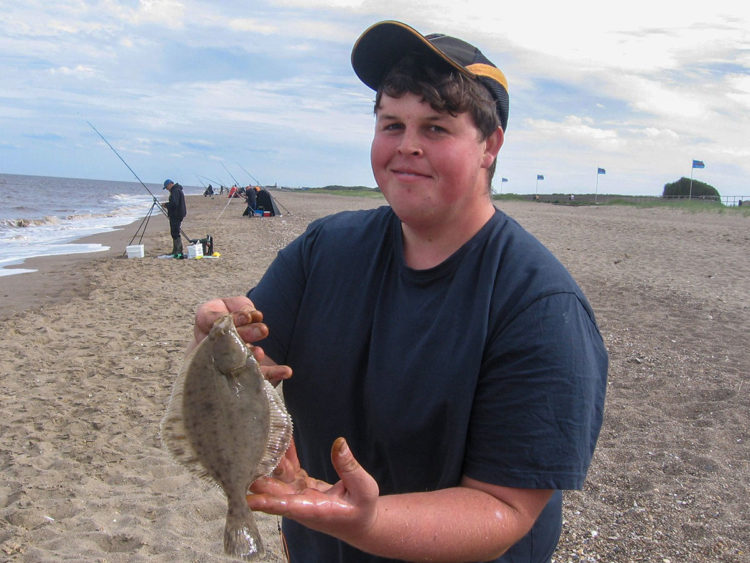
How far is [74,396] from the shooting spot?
6441 millimetres

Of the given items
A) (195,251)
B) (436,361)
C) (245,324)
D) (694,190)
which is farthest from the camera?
(694,190)

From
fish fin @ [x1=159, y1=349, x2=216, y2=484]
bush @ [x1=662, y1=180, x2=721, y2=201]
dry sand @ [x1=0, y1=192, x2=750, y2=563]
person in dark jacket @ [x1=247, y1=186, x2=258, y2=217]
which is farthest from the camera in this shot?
bush @ [x1=662, y1=180, x2=721, y2=201]

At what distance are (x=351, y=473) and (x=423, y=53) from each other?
53.2 inches

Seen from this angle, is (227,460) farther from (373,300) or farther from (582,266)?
(582,266)

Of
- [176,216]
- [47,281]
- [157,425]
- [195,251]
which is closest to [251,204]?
[176,216]

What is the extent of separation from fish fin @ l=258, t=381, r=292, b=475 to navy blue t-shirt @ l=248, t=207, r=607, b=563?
90 millimetres

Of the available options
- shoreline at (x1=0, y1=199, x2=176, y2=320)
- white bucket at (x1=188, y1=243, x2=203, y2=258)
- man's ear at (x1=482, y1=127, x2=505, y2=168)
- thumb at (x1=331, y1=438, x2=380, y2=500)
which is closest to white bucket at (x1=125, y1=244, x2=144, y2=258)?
shoreline at (x1=0, y1=199, x2=176, y2=320)

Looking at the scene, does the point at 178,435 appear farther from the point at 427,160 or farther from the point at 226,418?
the point at 427,160

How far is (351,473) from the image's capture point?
4.73ft

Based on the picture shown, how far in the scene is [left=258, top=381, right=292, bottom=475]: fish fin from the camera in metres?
1.96

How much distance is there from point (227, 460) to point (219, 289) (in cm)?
1054

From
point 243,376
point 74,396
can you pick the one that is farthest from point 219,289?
point 243,376

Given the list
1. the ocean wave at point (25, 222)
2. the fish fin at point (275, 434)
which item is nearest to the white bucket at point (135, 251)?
the ocean wave at point (25, 222)

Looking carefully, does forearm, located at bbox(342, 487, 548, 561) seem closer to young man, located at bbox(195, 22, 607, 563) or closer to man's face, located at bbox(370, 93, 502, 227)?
young man, located at bbox(195, 22, 607, 563)
